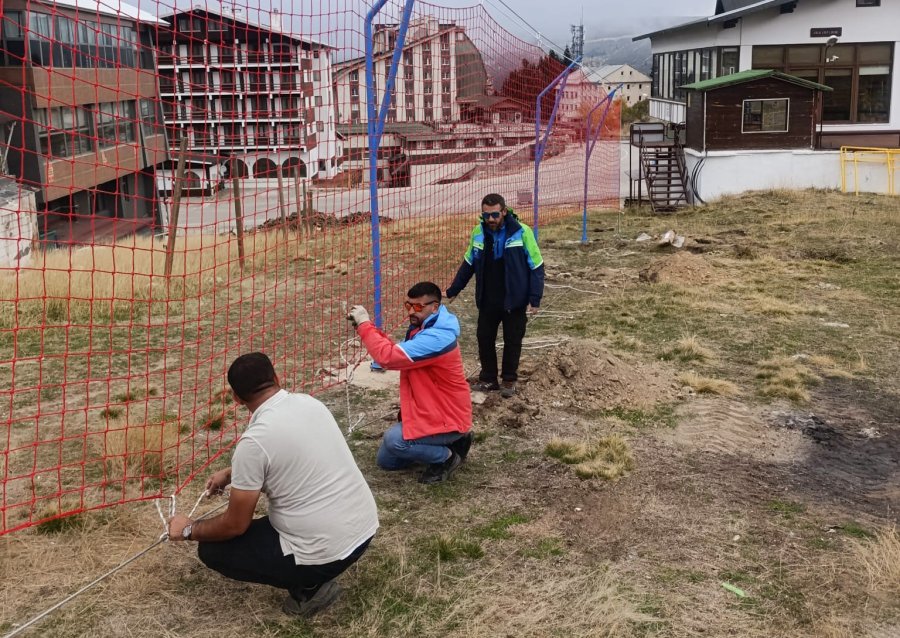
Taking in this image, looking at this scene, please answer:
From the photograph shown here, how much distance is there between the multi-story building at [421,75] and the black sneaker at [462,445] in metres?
3.34

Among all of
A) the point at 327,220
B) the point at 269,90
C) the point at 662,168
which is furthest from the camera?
the point at 662,168

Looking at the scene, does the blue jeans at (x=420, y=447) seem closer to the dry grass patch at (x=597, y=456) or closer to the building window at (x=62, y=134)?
the dry grass patch at (x=597, y=456)

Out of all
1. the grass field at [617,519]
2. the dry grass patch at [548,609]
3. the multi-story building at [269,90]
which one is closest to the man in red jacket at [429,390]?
the grass field at [617,519]

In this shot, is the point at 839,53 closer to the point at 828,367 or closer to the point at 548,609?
the point at 828,367

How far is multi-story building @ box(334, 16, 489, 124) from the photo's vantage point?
320 inches

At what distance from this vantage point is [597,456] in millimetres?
5707

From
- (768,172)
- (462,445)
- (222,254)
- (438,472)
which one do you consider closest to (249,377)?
(438,472)

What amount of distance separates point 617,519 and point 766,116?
68.5 feet

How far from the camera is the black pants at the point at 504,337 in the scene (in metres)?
7.09

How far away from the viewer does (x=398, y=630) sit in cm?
388

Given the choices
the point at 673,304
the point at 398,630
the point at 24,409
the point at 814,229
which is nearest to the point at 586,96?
the point at 814,229

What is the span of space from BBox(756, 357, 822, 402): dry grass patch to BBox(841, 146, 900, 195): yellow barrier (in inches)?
652

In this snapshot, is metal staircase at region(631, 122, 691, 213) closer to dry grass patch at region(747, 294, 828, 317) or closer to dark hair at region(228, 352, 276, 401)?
dry grass patch at region(747, 294, 828, 317)

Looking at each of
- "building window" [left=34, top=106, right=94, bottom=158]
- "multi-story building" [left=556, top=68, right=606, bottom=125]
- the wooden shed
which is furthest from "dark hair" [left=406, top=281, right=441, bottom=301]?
"building window" [left=34, top=106, right=94, bottom=158]
